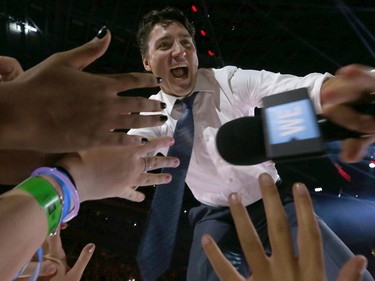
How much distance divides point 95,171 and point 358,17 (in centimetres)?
575

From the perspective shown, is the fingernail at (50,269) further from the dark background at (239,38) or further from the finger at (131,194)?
the dark background at (239,38)

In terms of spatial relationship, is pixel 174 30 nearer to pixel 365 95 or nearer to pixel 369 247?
pixel 365 95

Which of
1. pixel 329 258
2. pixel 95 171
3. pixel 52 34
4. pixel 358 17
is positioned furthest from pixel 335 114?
pixel 52 34

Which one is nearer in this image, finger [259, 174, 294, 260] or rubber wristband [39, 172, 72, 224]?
finger [259, 174, 294, 260]

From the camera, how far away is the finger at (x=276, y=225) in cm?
66

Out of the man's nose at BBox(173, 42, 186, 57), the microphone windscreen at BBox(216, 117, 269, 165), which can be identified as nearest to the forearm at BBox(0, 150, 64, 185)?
the microphone windscreen at BBox(216, 117, 269, 165)

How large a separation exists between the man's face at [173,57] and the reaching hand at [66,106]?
1.07 m

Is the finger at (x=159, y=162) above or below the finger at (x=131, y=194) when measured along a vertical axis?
above

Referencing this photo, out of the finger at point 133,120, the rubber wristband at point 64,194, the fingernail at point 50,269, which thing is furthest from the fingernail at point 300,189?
the fingernail at point 50,269

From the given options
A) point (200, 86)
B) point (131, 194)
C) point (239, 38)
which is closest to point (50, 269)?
point (131, 194)

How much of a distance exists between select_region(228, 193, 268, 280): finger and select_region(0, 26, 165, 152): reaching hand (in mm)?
304

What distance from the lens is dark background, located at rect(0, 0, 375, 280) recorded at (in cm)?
546

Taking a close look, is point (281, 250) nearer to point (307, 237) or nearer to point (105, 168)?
point (307, 237)

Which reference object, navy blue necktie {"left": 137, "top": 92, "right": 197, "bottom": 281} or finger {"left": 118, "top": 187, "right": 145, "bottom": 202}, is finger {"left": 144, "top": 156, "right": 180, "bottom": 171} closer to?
finger {"left": 118, "top": 187, "right": 145, "bottom": 202}
